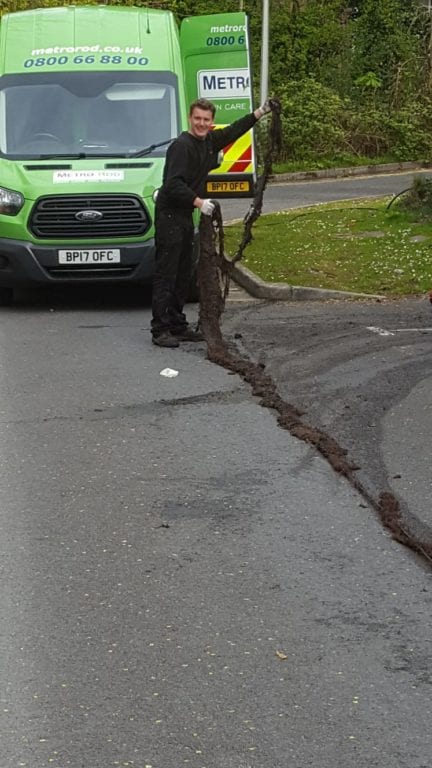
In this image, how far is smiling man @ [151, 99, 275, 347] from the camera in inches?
464

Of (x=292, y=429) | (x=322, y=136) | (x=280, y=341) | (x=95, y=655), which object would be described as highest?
(x=95, y=655)

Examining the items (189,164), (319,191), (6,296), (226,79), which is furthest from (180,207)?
(319,191)

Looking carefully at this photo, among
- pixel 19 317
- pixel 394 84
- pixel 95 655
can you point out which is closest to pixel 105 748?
pixel 95 655

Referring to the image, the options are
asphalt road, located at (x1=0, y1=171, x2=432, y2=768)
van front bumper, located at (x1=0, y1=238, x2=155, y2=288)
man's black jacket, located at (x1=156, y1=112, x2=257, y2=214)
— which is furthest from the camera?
van front bumper, located at (x1=0, y1=238, x2=155, y2=288)

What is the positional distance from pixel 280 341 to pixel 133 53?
4.50 metres

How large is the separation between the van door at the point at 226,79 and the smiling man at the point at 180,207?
904 centimetres

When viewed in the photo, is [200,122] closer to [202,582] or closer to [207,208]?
[207,208]

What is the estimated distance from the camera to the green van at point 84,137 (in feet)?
45.5

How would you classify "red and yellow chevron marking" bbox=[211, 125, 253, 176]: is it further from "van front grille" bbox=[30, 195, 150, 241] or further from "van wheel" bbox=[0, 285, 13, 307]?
"van front grille" bbox=[30, 195, 150, 241]

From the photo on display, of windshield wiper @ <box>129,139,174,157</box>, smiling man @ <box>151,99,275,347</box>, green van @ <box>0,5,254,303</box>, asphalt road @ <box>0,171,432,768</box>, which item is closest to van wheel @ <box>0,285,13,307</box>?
green van @ <box>0,5,254,303</box>

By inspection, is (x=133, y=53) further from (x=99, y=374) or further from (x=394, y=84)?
(x=394, y=84)

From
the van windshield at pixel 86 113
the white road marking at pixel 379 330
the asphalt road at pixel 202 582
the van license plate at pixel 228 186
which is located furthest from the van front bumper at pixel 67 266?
the van license plate at pixel 228 186

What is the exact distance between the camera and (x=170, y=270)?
39.9 feet

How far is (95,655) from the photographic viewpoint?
5277 mm
